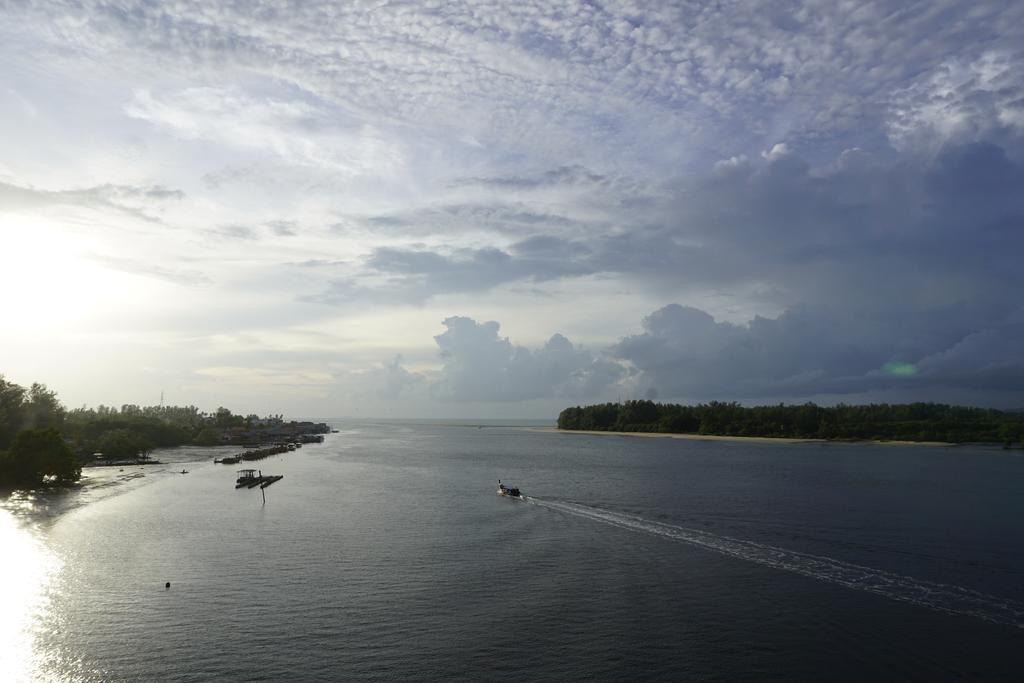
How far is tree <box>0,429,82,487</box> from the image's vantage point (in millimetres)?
102125

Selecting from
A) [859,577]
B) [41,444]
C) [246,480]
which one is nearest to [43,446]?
[41,444]

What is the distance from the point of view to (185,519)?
255 feet

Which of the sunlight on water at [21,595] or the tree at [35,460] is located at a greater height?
the tree at [35,460]

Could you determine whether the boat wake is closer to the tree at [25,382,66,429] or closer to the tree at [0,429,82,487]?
the tree at [0,429,82,487]

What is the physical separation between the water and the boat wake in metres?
0.27

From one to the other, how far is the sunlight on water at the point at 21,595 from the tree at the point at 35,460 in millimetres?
37302

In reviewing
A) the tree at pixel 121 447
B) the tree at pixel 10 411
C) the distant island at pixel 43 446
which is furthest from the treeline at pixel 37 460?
the tree at pixel 121 447

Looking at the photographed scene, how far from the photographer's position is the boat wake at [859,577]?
41656 mm

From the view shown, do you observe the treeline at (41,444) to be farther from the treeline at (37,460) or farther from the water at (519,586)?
the water at (519,586)

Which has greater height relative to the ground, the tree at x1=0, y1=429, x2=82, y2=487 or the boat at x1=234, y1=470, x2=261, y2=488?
the tree at x1=0, y1=429, x2=82, y2=487

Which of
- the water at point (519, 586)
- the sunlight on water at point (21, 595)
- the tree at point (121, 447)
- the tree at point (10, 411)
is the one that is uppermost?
the tree at point (10, 411)

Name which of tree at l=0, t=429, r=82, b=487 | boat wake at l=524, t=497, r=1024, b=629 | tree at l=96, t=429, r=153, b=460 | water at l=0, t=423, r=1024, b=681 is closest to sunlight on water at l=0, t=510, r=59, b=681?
water at l=0, t=423, r=1024, b=681

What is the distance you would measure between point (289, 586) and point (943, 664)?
42.9m

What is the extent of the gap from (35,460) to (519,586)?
325 ft
